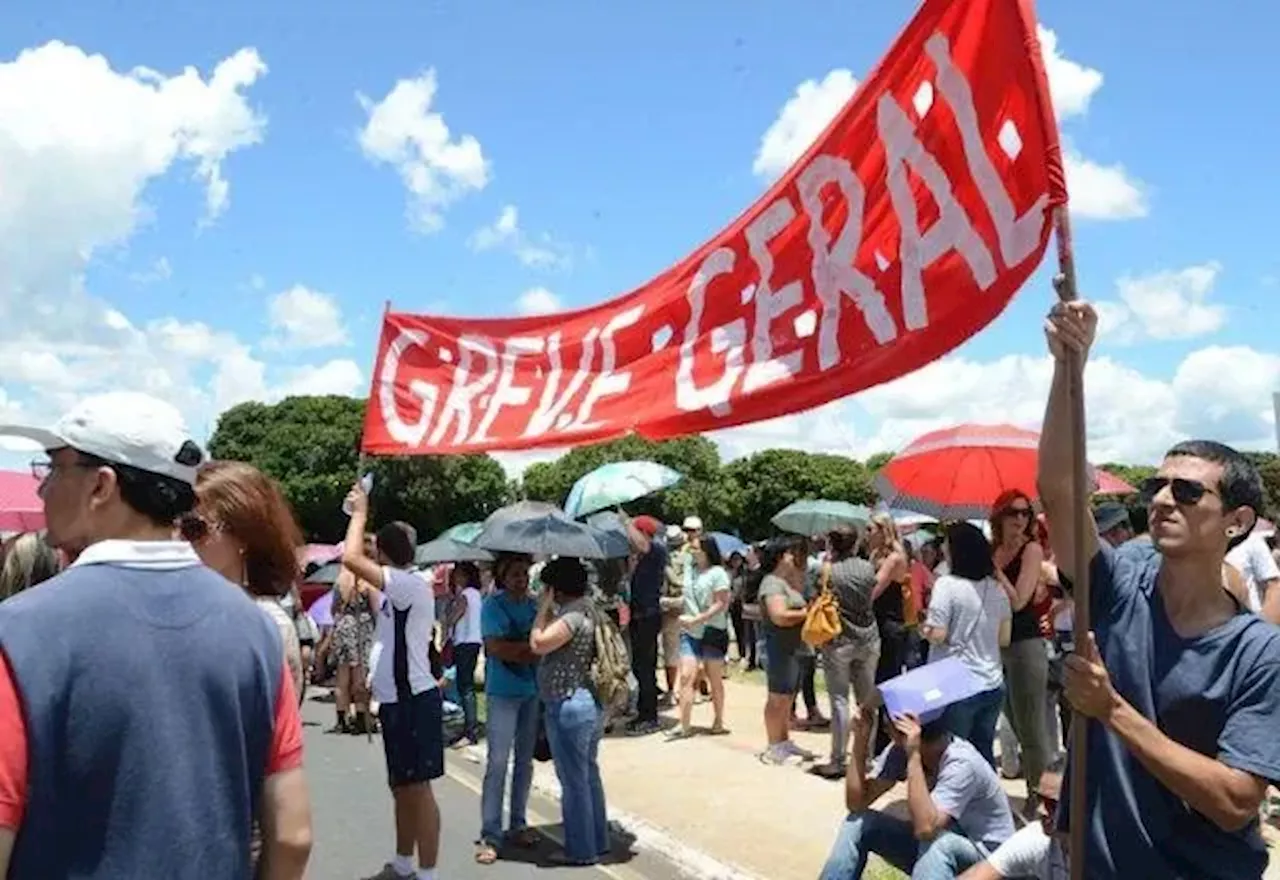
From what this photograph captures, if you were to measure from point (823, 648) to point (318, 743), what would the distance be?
196 inches

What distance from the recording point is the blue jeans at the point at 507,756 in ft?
23.2

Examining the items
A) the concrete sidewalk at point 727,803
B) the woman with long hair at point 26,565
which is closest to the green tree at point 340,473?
the concrete sidewalk at point 727,803

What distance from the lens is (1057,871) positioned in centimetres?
344

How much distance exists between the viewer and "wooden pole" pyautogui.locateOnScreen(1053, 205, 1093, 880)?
8.71ft

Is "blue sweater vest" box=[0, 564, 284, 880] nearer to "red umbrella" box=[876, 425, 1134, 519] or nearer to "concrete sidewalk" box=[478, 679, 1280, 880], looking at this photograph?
"concrete sidewalk" box=[478, 679, 1280, 880]

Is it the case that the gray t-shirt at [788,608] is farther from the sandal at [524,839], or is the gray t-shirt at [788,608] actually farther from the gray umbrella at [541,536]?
the sandal at [524,839]

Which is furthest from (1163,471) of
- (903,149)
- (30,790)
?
(30,790)

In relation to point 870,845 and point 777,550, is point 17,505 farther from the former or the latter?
point 870,845

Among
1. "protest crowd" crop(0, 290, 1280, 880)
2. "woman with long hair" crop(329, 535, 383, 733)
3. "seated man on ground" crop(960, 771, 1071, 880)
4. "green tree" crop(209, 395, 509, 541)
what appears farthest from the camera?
"green tree" crop(209, 395, 509, 541)

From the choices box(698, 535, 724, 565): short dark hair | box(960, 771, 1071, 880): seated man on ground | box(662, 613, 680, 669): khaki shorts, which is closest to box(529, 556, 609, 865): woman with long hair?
box(960, 771, 1071, 880): seated man on ground

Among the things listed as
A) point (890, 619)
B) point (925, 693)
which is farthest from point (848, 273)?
point (890, 619)

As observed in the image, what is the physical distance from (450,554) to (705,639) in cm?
485

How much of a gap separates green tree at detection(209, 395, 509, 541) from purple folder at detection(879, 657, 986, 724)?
48.6 m

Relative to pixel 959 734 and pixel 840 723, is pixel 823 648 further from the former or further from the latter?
pixel 959 734
